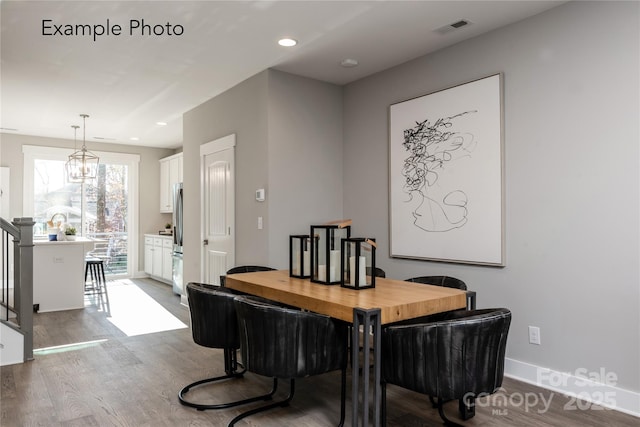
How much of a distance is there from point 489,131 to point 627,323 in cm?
158

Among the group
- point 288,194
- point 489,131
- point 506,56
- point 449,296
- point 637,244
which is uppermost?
point 506,56

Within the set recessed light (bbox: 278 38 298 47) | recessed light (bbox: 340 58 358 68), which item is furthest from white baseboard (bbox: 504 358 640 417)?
recessed light (bbox: 278 38 298 47)

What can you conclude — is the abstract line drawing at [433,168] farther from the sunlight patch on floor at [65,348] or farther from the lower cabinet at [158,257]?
the lower cabinet at [158,257]

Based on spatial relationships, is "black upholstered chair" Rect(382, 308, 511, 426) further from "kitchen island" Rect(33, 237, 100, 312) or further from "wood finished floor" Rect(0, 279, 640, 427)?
"kitchen island" Rect(33, 237, 100, 312)

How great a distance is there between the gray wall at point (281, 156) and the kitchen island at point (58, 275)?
8.04ft

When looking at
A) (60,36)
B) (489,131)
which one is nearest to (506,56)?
(489,131)

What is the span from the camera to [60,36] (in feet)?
11.1

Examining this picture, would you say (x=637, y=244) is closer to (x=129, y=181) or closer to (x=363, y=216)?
(x=363, y=216)

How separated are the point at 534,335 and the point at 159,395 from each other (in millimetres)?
2608

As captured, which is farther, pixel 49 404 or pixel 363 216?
pixel 363 216

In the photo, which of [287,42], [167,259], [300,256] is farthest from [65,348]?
[167,259]

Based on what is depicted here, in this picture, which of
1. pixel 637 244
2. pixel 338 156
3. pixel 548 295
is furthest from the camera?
pixel 338 156

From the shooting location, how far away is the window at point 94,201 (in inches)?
292

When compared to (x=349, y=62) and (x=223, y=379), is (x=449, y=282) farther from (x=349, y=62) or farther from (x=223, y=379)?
(x=349, y=62)
